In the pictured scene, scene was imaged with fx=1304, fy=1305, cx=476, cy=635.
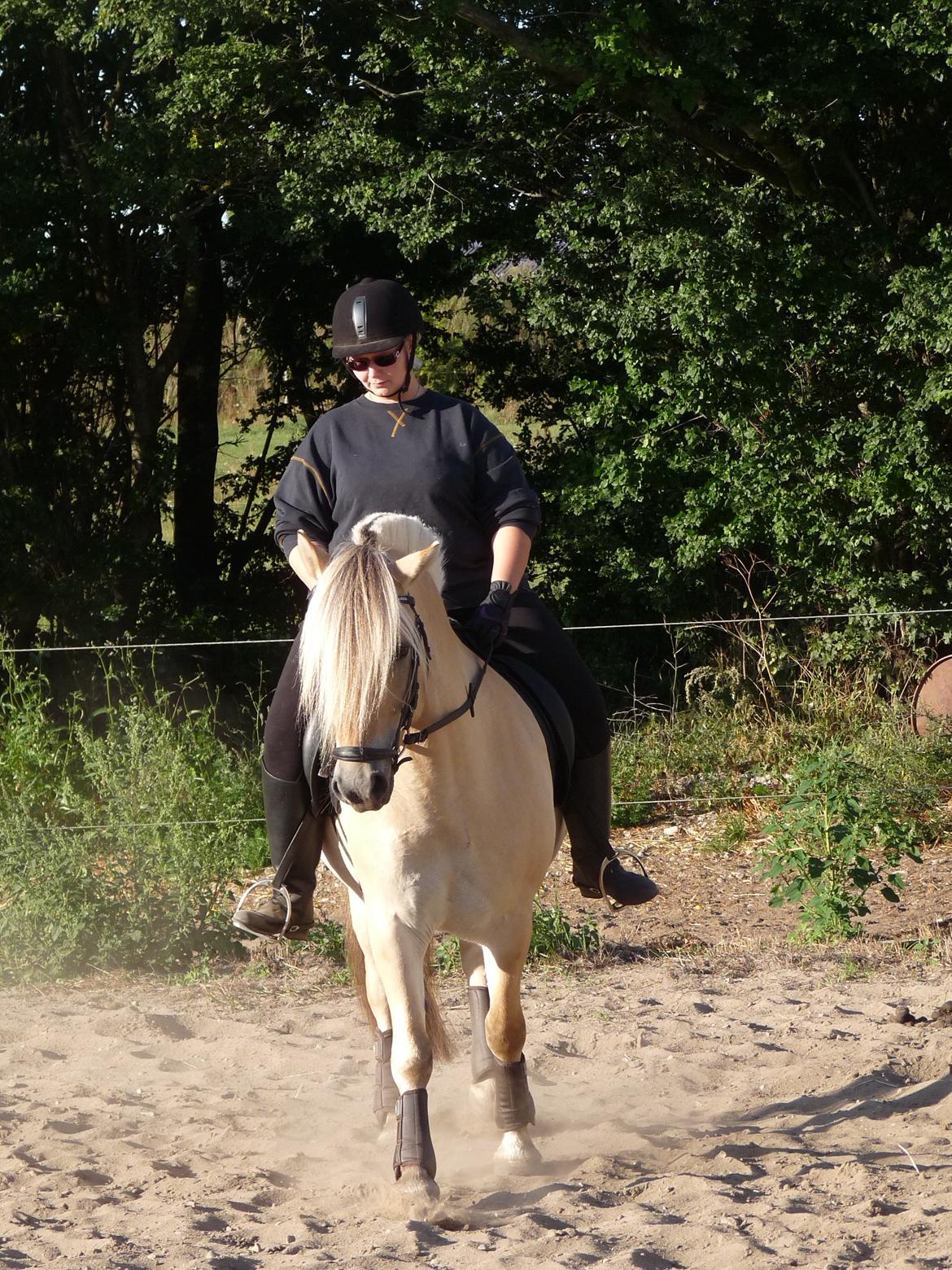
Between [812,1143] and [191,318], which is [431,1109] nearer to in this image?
[812,1143]

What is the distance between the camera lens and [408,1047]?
3533 millimetres


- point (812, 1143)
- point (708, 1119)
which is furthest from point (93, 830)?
point (812, 1143)

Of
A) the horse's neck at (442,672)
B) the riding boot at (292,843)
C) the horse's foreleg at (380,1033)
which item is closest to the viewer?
the horse's neck at (442,672)

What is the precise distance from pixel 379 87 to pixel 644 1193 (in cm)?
913

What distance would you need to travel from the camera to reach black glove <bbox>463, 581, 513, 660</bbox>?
3.65 meters

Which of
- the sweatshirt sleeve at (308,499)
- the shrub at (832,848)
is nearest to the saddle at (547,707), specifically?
the sweatshirt sleeve at (308,499)

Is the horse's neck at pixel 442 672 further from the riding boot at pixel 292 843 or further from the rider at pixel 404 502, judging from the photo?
the riding boot at pixel 292 843

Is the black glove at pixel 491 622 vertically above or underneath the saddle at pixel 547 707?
above

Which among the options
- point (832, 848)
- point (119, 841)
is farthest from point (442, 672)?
point (119, 841)

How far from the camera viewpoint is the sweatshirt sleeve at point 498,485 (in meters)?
3.84

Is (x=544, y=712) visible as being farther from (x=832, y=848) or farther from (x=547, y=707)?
(x=832, y=848)

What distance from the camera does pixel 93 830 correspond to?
646 cm

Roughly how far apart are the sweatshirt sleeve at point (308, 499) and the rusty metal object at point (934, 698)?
257 inches

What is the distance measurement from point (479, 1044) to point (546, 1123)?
351mm
